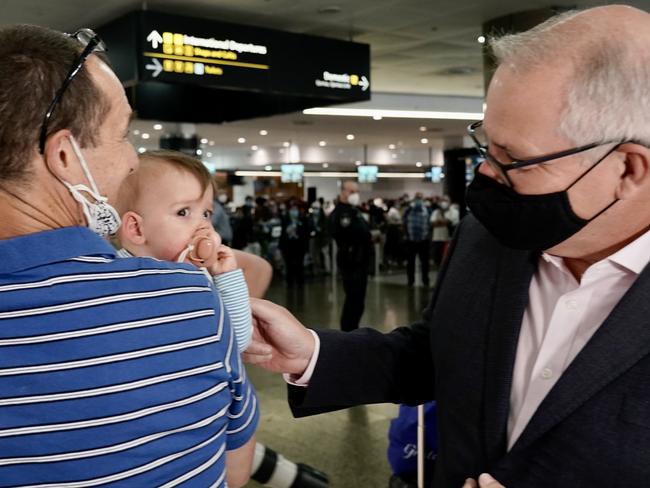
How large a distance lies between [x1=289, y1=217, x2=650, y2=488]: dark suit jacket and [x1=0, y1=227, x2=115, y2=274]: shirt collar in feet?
2.61

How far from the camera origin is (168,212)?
1.62 metres

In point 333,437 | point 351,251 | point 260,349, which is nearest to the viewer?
point 260,349

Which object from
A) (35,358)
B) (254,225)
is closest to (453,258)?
(35,358)

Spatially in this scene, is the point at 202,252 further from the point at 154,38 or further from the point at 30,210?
the point at 154,38

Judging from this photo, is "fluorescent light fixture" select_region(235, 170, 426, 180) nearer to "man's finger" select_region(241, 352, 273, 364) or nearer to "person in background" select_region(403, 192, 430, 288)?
"person in background" select_region(403, 192, 430, 288)

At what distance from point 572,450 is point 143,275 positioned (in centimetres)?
84

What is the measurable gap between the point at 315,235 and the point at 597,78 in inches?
516

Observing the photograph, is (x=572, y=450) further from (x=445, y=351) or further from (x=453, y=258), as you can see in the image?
(x=453, y=258)

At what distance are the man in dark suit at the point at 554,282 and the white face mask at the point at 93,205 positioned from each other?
1.79 ft

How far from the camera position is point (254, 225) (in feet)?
48.3

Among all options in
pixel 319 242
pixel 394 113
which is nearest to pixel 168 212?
pixel 319 242

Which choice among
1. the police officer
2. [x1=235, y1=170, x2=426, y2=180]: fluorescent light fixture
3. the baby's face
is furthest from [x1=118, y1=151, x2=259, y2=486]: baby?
[x1=235, y1=170, x2=426, y2=180]: fluorescent light fixture

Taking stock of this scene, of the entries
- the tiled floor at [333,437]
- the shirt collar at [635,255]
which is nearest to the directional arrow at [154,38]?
the tiled floor at [333,437]

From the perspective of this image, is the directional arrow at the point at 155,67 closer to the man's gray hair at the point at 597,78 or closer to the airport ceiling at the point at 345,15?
the airport ceiling at the point at 345,15
